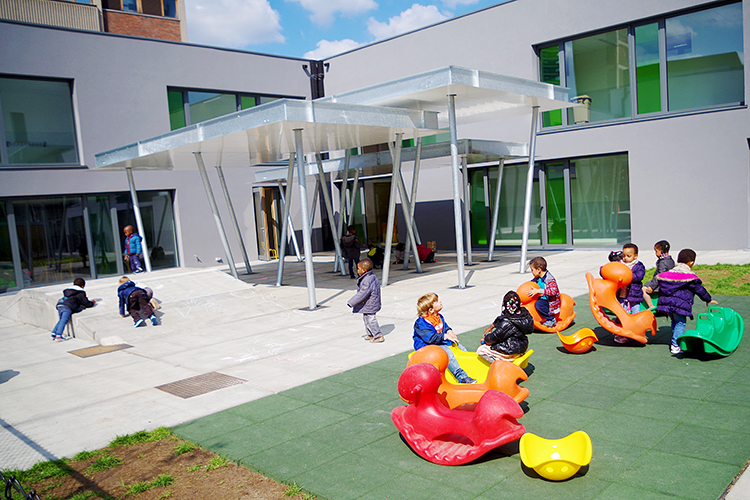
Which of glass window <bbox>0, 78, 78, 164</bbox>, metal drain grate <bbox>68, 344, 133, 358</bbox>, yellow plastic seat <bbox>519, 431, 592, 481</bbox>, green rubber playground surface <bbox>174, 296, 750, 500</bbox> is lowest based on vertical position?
metal drain grate <bbox>68, 344, 133, 358</bbox>

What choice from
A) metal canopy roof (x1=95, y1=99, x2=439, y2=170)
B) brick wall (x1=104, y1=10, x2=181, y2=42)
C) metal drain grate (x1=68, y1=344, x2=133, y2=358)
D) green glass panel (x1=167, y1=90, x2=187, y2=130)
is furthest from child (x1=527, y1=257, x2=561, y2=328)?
brick wall (x1=104, y1=10, x2=181, y2=42)

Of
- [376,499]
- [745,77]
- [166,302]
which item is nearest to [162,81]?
[166,302]

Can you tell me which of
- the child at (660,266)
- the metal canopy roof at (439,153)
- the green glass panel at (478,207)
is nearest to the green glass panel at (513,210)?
the green glass panel at (478,207)

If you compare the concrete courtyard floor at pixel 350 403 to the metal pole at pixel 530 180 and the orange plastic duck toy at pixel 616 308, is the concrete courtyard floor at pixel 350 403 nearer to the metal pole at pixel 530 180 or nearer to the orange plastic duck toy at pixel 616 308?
the orange plastic duck toy at pixel 616 308

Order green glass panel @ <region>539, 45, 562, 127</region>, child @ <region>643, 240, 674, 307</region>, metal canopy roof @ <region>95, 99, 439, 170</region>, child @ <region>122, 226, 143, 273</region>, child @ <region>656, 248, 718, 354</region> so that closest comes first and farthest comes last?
1. child @ <region>656, 248, 718, 354</region>
2. child @ <region>643, 240, 674, 307</region>
3. metal canopy roof @ <region>95, 99, 439, 170</region>
4. child @ <region>122, 226, 143, 273</region>
5. green glass panel @ <region>539, 45, 562, 127</region>

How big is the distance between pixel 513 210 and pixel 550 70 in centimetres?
538

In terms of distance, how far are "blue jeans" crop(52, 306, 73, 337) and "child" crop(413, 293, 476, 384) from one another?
8678mm

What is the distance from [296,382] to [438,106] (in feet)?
30.9

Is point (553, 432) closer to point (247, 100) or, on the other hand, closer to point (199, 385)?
point (199, 385)

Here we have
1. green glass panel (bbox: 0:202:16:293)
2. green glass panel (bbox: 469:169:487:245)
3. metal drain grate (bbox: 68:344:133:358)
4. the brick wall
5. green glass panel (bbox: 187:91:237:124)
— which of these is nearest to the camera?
metal drain grate (bbox: 68:344:133:358)

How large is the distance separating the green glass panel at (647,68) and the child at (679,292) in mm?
13304

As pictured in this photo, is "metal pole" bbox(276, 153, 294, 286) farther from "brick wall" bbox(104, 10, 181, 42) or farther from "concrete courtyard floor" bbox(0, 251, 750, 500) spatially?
"brick wall" bbox(104, 10, 181, 42)

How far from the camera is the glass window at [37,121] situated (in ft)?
59.2

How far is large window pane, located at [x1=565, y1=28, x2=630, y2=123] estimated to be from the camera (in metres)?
18.8
